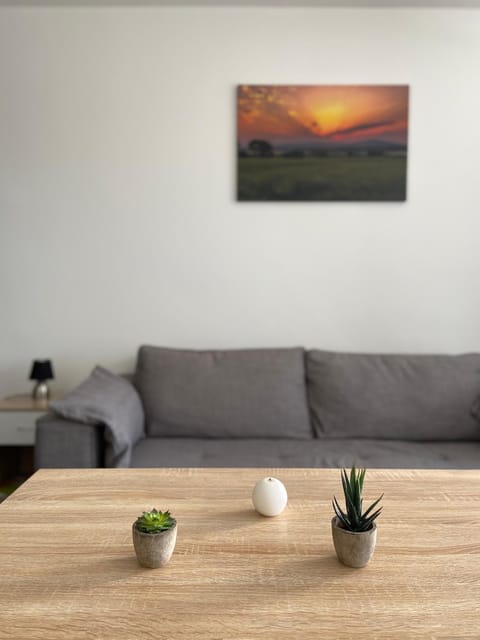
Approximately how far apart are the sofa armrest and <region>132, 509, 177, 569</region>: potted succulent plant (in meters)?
1.33

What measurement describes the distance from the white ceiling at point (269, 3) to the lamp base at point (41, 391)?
2.08 meters

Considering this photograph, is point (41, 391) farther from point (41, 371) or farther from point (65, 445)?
point (65, 445)

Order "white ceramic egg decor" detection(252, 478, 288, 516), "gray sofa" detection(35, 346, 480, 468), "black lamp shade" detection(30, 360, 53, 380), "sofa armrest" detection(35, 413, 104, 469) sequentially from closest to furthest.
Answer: "white ceramic egg decor" detection(252, 478, 288, 516) < "sofa armrest" detection(35, 413, 104, 469) < "gray sofa" detection(35, 346, 480, 468) < "black lamp shade" detection(30, 360, 53, 380)

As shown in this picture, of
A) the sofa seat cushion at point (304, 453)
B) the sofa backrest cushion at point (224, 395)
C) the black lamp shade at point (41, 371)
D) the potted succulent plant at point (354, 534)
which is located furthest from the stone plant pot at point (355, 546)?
A: the black lamp shade at point (41, 371)

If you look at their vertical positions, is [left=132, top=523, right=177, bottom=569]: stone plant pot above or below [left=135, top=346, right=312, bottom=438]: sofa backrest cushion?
above

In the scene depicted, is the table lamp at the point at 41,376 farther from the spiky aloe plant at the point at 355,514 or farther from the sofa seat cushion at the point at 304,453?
the spiky aloe plant at the point at 355,514

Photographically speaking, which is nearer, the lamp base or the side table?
the side table

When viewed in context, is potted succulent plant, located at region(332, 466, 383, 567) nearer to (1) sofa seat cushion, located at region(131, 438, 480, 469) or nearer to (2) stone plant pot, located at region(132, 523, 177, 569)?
(2) stone plant pot, located at region(132, 523, 177, 569)

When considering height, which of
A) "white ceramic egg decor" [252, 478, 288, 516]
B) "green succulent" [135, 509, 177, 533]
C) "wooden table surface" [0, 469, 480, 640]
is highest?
"green succulent" [135, 509, 177, 533]

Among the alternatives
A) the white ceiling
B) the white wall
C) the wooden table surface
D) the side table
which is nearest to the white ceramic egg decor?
the wooden table surface

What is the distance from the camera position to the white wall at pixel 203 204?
3.11 meters

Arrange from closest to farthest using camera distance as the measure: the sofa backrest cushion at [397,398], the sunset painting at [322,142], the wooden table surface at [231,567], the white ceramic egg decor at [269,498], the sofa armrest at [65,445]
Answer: the wooden table surface at [231,567]
the white ceramic egg decor at [269,498]
the sofa armrest at [65,445]
the sofa backrest cushion at [397,398]
the sunset painting at [322,142]

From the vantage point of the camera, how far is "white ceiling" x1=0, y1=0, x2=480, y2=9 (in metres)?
3.03

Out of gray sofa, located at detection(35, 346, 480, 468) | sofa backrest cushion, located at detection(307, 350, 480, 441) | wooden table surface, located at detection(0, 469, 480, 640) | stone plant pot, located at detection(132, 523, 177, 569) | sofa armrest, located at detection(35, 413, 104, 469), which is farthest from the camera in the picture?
sofa backrest cushion, located at detection(307, 350, 480, 441)
